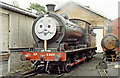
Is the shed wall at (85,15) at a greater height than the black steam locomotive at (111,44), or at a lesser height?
greater

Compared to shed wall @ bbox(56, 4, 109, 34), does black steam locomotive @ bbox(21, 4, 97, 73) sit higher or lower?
lower

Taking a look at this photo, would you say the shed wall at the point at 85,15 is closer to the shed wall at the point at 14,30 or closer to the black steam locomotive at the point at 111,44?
the black steam locomotive at the point at 111,44

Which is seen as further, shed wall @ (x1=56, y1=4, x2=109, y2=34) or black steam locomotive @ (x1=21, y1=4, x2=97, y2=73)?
shed wall @ (x1=56, y1=4, x2=109, y2=34)

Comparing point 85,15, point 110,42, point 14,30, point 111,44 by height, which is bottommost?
point 111,44

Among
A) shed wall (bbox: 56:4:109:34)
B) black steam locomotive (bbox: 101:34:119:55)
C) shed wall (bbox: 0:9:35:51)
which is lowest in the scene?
black steam locomotive (bbox: 101:34:119:55)

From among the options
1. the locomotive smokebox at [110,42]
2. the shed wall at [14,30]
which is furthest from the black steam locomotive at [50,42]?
the locomotive smokebox at [110,42]

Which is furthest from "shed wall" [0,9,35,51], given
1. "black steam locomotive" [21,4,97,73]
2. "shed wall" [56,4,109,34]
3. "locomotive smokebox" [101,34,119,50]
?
"shed wall" [56,4,109,34]

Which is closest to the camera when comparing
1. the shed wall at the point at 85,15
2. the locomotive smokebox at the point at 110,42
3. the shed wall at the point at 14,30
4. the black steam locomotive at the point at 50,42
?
the black steam locomotive at the point at 50,42

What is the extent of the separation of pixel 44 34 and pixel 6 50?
1.97 metres

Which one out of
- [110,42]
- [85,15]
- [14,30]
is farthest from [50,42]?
[85,15]

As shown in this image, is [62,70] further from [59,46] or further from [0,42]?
[0,42]

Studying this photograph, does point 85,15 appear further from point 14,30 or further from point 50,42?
point 14,30

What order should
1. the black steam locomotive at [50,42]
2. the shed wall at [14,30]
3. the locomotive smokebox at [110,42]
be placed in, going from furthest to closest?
the locomotive smokebox at [110,42]
the shed wall at [14,30]
the black steam locomotive at [50,42]

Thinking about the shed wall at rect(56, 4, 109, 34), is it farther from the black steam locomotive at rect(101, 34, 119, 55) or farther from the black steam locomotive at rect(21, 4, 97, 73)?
the black steam locomotive at rect(21, 4, 97, 73)
